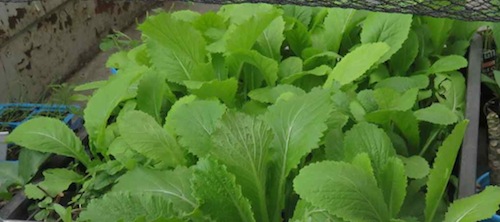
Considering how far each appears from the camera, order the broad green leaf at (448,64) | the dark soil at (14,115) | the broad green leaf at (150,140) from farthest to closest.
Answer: the dark soil at (14,115), the broad green leaf at (448,64), the broad green leaf at (150,140)

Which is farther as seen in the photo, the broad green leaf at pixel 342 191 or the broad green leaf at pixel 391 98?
the broad green leaf at pixel 391 98

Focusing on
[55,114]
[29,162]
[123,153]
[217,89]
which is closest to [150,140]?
[123,153]

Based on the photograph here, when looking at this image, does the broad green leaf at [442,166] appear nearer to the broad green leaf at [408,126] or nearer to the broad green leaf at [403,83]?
the broad green leaf at [408,126]

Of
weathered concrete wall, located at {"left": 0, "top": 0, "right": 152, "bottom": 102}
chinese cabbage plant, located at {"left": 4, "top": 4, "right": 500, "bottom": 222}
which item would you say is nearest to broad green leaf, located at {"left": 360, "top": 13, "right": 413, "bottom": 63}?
chinese cabbage plant, located at {"left": 4, "top": 4, "right": 500, "bottom": 222}

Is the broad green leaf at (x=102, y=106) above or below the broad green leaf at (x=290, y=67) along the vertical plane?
below

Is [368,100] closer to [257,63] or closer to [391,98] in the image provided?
[391,98]

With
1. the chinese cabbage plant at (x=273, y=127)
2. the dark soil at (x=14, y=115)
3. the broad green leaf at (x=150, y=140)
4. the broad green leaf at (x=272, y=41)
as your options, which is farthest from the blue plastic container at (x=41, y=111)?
the broad green leaf at (x=272, y=41)

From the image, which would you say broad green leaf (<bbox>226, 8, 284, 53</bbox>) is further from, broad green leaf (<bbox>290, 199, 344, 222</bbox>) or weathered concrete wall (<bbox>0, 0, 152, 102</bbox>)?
weathered concrete wall (<bbox>0, 0, 152, 102</bbox>)

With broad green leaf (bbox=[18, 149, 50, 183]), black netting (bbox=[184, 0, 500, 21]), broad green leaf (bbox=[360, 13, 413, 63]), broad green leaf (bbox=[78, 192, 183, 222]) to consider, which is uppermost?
black netting (bbox=[184, 0, 500, 21])
